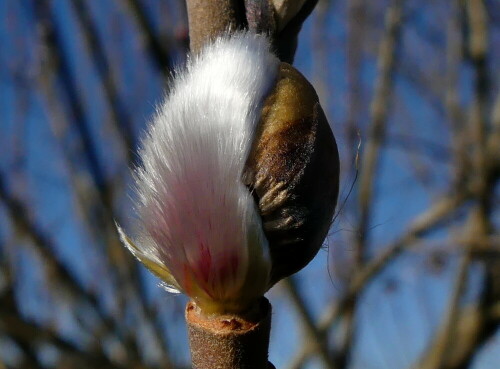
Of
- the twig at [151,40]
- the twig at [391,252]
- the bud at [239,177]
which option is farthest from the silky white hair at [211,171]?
the twig at [391,252]

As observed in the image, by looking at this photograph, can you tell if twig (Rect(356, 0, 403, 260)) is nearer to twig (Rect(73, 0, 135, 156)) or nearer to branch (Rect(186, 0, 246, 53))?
twig (Rect(73, 0, 135, 156))

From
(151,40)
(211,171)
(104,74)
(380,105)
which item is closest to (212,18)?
(211,171)

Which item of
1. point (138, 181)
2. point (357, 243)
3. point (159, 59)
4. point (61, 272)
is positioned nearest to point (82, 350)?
point (61, 272)

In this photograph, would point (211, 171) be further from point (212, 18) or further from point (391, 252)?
point (391, 252)

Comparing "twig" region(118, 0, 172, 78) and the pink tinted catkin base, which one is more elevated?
the pink tinted catkin base

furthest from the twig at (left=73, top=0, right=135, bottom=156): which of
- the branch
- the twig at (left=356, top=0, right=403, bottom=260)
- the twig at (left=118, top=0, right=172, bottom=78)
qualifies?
the branch

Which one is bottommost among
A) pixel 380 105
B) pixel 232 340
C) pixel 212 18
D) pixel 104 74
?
pixel 380 105

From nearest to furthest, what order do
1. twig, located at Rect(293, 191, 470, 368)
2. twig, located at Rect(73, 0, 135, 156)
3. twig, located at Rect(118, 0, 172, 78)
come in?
twig, located at Rect(118, 0, 172, 78), twig, located at Rect(73, 0, 135, 156), twig, located at Rect(293, 191, 470, 368)
